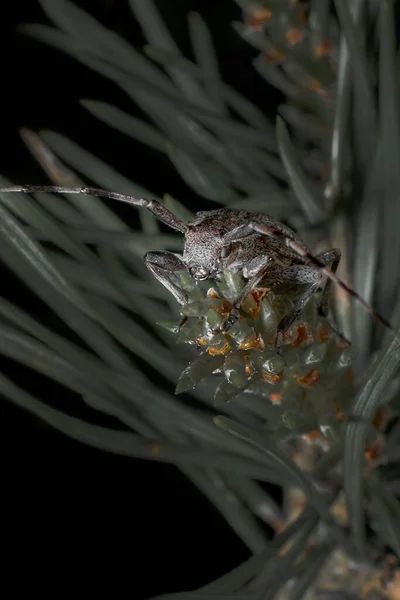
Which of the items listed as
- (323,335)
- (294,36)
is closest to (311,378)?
(323,335)

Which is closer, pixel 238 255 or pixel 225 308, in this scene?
pixel 225 308

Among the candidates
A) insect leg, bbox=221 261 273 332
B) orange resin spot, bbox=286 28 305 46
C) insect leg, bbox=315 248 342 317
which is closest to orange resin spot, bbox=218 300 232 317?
insect leg, bbox=221 261 273 332

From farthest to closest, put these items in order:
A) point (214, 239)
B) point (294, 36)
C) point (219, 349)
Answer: point (294, 36) → point (214, 239) → point (219, 349)

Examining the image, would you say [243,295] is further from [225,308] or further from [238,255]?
[238,255]

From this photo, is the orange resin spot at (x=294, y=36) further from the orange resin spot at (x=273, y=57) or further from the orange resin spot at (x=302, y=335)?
the orange resin spot at (x=302, y=335)

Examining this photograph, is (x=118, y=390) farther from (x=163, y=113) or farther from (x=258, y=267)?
(x=163, y=113)

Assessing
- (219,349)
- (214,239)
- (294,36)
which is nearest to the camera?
(219,349)

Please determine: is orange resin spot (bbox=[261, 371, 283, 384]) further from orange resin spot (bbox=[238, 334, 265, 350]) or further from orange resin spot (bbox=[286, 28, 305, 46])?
orange resin spot (bbox=[286, 28, 305, 46])
